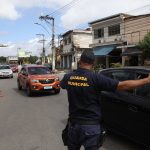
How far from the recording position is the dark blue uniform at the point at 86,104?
3.94 m

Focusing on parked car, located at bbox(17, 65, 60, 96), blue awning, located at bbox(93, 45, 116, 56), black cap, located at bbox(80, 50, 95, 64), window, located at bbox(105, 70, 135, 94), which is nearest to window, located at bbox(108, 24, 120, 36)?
blue awning, located at bbox(93, 45, 116, 56)

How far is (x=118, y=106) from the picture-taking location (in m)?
6.42

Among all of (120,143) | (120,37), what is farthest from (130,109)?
(120,37)

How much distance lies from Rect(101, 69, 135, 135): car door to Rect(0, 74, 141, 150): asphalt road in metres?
0.44

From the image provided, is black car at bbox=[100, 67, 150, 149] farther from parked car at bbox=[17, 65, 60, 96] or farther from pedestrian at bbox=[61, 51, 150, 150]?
parked car at bbox=[17, 65, 60, 96]

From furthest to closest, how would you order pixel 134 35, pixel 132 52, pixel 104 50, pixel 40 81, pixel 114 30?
pixel 104 50 → pixel 114 30 → pixel 134 35 → pixel 132 52 → pixel 40 81

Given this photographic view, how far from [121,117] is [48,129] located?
2776mm

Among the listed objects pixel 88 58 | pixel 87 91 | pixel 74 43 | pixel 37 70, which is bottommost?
pixel 37 70

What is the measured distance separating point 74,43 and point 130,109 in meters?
51.3

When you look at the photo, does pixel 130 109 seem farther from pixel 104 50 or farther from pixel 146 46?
pixel 104 50

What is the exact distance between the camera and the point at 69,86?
4.13 m

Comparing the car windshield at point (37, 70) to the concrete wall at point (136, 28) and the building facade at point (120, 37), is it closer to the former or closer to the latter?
the building facade at point (120, 37)

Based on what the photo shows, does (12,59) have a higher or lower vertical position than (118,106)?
higher

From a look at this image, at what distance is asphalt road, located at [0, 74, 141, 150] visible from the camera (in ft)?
22.7
